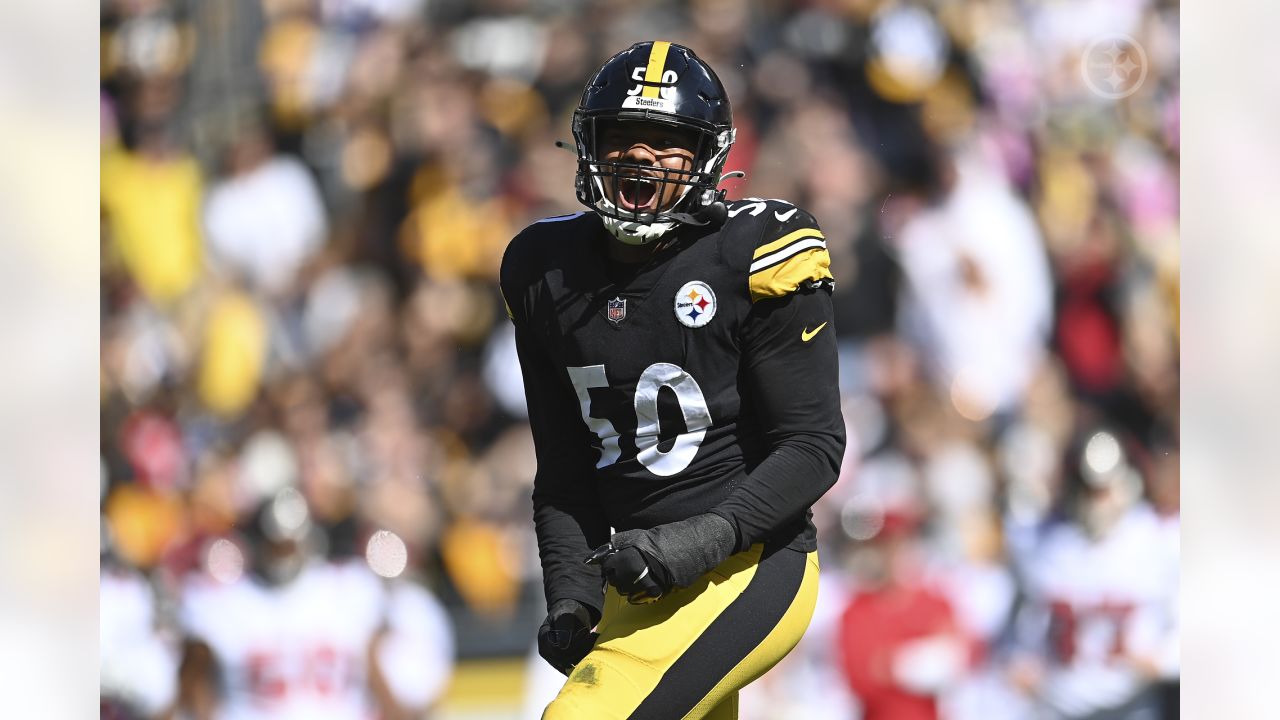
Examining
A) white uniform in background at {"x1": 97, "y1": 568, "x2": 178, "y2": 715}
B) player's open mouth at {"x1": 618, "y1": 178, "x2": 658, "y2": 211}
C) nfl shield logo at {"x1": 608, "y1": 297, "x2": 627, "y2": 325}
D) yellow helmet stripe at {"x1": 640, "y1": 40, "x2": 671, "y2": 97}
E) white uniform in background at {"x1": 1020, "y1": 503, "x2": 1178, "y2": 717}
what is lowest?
white uniform in background at {"x1": 97, "y1": 568, "x2": 178, "y2": 715}

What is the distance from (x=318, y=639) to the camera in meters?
4.39

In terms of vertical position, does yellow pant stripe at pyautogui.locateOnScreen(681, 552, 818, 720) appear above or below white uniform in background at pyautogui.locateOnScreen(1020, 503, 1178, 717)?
above

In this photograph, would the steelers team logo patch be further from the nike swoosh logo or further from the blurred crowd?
the blurred crowd

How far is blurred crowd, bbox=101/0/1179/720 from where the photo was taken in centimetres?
411

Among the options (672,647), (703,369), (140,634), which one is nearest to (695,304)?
(703,369)

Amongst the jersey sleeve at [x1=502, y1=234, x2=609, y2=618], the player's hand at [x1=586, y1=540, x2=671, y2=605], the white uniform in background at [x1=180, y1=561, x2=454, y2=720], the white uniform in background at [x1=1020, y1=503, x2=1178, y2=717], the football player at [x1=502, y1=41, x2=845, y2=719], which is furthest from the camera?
the white uniform in background at [x1=180, y1=561, x2=454, y2=720]

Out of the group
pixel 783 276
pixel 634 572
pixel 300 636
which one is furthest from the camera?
pixel 300 636

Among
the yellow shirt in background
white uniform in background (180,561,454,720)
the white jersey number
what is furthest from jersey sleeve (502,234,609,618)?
the yellow shirt in background

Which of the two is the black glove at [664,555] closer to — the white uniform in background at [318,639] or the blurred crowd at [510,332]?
the blurred crowd at [510,332]

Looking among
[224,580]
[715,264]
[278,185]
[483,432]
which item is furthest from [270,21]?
[715,264]

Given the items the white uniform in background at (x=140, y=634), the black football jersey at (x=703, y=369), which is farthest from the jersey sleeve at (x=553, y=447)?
the white uniform in background at (x=140, y=634)

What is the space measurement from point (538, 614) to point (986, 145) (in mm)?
1950

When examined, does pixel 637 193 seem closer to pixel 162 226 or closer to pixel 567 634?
pixel 567 634

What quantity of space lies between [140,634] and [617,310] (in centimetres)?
281
